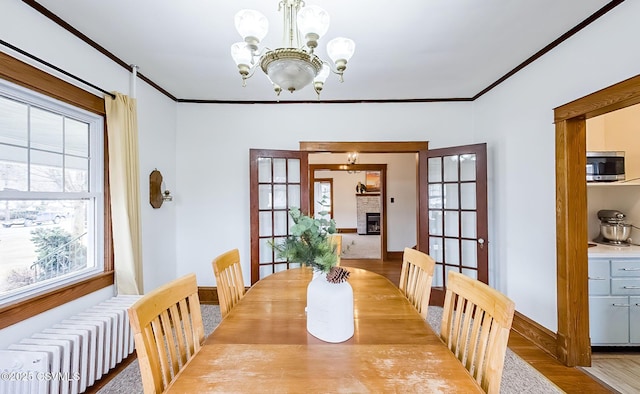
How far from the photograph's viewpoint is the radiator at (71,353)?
5.27ft

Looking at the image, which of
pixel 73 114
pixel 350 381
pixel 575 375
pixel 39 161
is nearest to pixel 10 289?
pixel 39 161

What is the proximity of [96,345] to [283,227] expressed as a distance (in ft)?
7.22

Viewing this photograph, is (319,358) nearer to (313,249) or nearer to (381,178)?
(313,249)

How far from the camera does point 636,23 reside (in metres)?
1.86

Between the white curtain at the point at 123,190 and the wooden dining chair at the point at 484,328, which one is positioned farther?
the white curtain at the point at 123,190

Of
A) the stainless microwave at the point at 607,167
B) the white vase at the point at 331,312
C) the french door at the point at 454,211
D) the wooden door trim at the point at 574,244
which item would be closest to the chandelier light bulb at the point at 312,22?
the white vase at the point at 331,312

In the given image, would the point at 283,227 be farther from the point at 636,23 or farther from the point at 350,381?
the point at 636,23

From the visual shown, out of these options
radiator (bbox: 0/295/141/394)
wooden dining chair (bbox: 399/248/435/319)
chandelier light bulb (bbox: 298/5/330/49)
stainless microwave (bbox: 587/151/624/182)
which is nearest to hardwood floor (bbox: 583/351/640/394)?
stainless microwave (bbox: 587/151/624/182)

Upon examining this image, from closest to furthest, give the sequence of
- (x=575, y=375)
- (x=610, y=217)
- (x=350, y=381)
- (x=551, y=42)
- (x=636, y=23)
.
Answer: (x=350, y=381)
(x=636, y=23)
(x=575, y=375)
(x=551, y=42)
(x=610, y=217)

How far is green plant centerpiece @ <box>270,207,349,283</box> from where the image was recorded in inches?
51.8

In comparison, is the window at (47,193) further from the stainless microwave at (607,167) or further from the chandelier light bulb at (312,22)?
the stainless microwave at (607,167)

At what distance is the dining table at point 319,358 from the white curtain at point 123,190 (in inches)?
61.9

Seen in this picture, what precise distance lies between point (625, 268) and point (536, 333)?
3.02ft

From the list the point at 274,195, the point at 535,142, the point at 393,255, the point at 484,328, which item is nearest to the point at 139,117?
the point at 274,195
